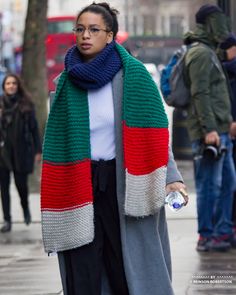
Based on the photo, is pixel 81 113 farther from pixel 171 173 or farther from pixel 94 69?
pixel 171 173

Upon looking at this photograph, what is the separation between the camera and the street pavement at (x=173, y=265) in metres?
8.21

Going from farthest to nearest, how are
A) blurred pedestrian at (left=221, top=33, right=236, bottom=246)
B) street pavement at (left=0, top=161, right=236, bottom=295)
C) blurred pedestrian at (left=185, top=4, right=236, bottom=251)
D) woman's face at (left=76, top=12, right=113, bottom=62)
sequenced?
blurred pedestrian at (left=221, top=33, right=236, bottom=246) → blurred pedestrian at (left=185, top=4, right=236, bottom=251) → street pavement at (left=0, top=161, right=236, bottom=295) → woman's face at (left=76, top=12, right=113, bottom=62)

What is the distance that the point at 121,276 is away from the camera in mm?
6133

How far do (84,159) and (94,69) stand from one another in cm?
46

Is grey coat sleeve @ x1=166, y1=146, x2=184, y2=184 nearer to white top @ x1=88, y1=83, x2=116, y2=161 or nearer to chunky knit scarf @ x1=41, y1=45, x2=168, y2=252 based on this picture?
chunky knit scarf @ x1=41, y1=45, x2=168, y2=252

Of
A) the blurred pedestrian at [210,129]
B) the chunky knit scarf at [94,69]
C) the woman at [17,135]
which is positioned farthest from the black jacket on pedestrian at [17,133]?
the chunky knit scarf at [94,69]

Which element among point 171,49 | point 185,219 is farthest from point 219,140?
point 171,49

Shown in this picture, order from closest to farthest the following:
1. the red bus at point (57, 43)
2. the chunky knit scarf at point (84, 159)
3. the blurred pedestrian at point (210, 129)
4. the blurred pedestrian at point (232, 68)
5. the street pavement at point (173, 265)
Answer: the chunky knit scarf at point (84, 159)
the street pavement at point (173, 265)
the blurred pedestrian at point (210, 129)
the blurred pedestrian at point (232, 68)
the red bus at point (57, 43)

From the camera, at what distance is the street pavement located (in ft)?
26.9

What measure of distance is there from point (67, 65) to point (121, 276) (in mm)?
1126

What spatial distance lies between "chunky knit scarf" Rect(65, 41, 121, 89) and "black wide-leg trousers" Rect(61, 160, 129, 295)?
0.41 meters

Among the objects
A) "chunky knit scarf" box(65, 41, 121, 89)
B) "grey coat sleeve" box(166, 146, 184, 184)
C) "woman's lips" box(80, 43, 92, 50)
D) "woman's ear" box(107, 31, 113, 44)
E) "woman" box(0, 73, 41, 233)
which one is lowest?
"woman" box(0, 73, 41, 233)

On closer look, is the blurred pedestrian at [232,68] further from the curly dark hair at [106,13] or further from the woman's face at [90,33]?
the woman's face at [90,33]

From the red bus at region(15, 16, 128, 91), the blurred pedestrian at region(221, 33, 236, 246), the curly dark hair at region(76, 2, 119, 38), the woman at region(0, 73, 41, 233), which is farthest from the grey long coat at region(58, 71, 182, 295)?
the red bus at region(15, 16, 128, 91)
